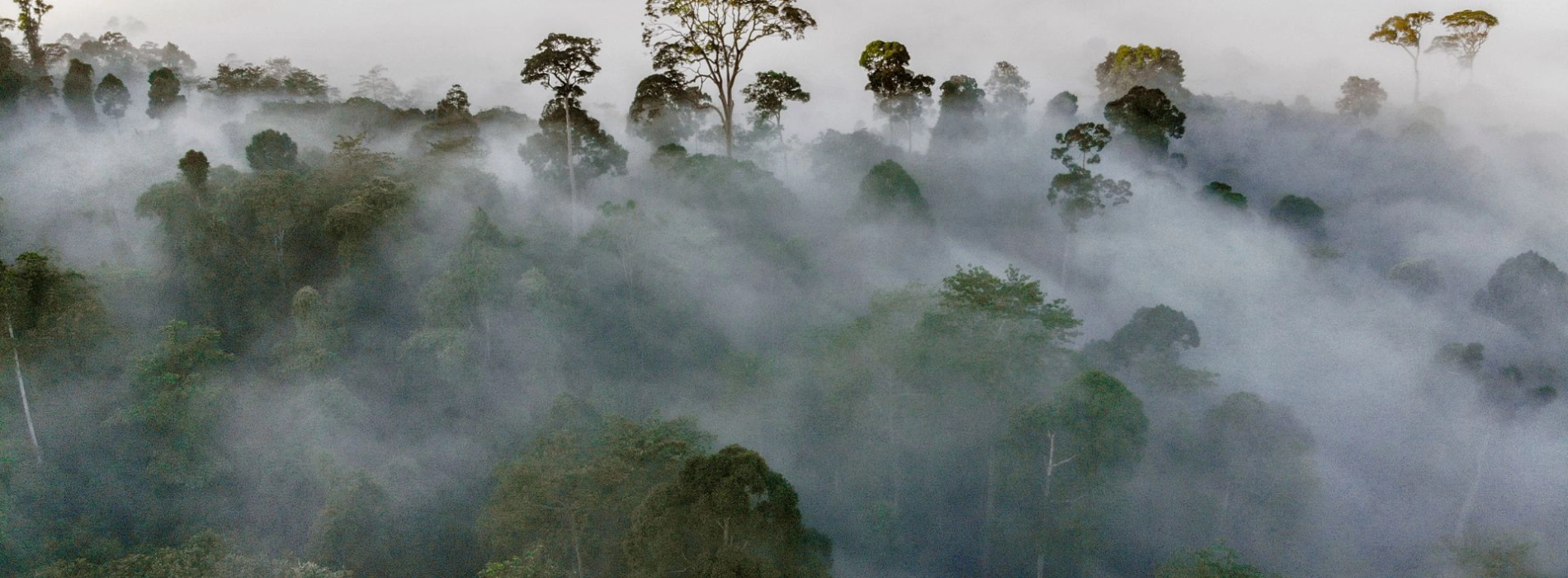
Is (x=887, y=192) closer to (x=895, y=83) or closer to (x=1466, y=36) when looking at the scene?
(x=895, y=83)

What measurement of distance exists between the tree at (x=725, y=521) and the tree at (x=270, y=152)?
34.5 m

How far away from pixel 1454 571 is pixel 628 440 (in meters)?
35.6

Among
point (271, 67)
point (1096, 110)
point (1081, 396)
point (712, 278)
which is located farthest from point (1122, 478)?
point (271, 67)

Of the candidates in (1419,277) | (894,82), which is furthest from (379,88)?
(1419,277)

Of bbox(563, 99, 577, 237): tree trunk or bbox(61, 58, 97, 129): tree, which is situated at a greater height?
bbox(61, 58, 97, 129): tree

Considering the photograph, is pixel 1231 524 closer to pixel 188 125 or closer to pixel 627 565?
pixel 627 565

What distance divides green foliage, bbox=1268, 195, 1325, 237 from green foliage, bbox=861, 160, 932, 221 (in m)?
29.2

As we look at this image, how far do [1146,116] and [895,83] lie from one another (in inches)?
700

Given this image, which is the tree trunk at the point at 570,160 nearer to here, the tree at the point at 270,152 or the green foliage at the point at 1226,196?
the tree at the point at 270,152

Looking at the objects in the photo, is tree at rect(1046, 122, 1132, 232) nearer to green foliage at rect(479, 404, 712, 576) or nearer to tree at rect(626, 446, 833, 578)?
green foliage at rect(479, 404, 712, 576)

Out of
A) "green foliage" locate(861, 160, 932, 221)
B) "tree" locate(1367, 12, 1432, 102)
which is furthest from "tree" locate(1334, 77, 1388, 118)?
"green foliage" locate(861, 160, 932, 221)

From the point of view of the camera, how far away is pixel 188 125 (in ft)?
219

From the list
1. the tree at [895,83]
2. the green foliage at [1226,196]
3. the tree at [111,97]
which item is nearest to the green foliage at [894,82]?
the tree at [895,83]

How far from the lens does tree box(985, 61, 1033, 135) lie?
7581cm
